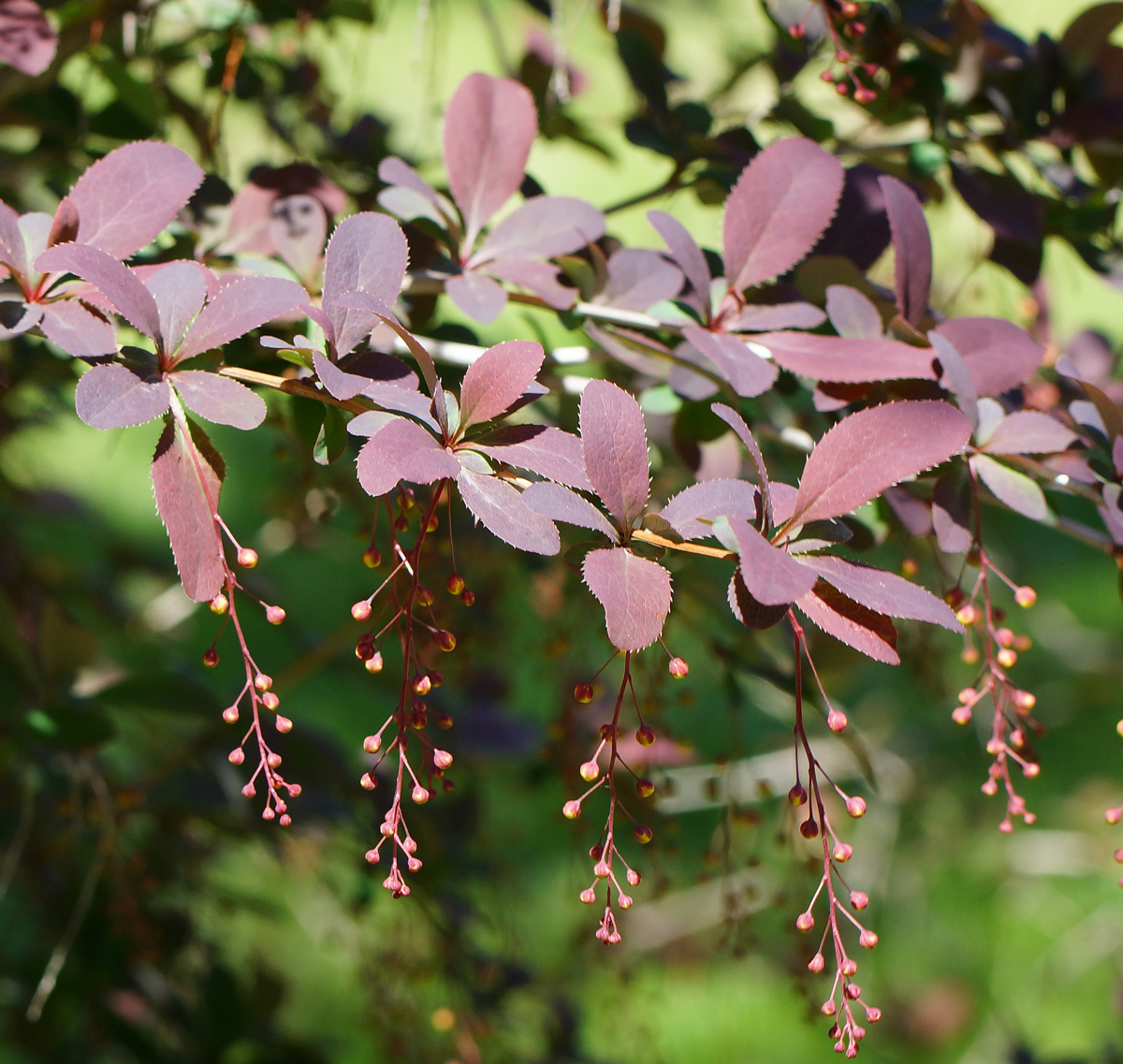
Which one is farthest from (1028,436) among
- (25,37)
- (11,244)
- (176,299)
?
(25,37)

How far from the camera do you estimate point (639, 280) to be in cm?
82

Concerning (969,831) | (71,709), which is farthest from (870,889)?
(71,709)

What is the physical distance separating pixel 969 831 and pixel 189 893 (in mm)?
2109

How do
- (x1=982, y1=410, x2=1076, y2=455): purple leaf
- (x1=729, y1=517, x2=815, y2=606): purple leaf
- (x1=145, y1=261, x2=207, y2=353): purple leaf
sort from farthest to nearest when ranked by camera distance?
(x1=982, y1=410, x2=1076, y2=455): purple leaf
(x1=145, y1=261, x2=207, y2=353): purple leaf
(x1=729, y1=517, x2=815, y2=606): purple leaf

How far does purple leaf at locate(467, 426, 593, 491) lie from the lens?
0.61m

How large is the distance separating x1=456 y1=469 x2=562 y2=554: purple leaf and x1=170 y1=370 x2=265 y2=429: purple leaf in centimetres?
13

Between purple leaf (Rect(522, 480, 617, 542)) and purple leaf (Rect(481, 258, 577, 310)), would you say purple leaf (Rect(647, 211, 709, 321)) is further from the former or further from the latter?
purple leaf (Rect(522, 480, 617, 542))

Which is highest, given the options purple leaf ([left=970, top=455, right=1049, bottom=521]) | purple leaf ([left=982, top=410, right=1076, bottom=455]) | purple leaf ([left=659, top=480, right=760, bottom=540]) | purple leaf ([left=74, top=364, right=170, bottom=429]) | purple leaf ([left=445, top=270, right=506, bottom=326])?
purple leaf ([left=74, top=364, right=170, bottom=429])

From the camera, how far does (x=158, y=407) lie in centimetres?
61

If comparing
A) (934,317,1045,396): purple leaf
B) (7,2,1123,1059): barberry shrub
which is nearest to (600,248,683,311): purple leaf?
(7,2,1123,1059): barberry shrub

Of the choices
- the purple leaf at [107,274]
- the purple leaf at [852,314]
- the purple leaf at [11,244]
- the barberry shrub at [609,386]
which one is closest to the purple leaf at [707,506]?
the barberry shrub at [609,386]

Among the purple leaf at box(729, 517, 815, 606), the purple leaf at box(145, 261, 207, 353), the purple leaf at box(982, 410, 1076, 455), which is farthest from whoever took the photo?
the purple leaf at box(982, 410, 1076, 455)

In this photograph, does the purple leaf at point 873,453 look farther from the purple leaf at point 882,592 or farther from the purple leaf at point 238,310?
the purple leaf at point 238,310

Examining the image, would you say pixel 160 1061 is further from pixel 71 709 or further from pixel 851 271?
pixel 851 271
